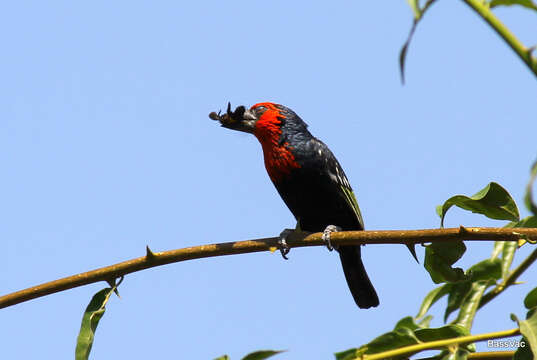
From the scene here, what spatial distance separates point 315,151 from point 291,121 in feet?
1.65

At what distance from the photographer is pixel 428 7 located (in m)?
1.21

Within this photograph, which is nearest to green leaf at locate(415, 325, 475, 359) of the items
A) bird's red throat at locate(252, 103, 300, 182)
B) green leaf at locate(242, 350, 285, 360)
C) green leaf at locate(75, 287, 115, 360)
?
green leaf at locate(242, 350, 285, 360)

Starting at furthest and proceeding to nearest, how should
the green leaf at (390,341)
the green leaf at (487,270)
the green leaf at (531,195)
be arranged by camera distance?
the green leaf at (487,270) < the green leaf at (390,341) < the green leaf at (531,195)

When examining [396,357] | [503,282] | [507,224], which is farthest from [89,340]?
[507,224]

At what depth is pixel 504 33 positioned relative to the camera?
1137mm

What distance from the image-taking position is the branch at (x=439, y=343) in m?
1.95

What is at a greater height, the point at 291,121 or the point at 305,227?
the point at 291,121

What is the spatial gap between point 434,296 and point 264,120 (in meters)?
3.75

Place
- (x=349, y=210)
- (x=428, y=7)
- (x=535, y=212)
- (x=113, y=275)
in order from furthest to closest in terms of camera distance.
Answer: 1. (x=349, y=210)
2. (x=113, y=275)
3. (x=428, y=7)
4. (x=535, y=212)

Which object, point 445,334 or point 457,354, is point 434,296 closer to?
point 445,334

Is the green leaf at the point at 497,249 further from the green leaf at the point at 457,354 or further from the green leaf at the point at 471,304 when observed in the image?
the green leaf at the point at 457,354

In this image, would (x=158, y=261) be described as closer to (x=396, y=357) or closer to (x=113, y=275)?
(x=113, y=275)

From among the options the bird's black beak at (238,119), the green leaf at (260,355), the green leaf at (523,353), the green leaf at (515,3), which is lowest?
the green leaf at (523,353)

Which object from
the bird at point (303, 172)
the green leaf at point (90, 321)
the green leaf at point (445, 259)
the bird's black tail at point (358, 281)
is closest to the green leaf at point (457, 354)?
the green leaf at point (445, 259)
